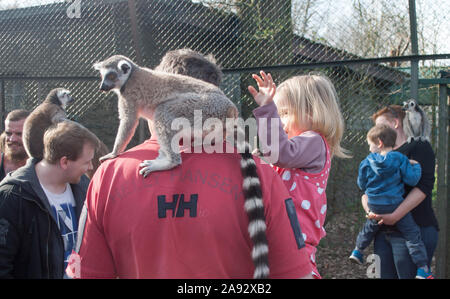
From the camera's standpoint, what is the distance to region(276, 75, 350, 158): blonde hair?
2301mm

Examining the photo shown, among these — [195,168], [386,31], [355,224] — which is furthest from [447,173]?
[195,168]

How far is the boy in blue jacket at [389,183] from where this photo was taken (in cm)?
362

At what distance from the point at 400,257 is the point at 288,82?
222 centimetres

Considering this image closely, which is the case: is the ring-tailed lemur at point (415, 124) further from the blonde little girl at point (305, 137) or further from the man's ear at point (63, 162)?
the man's ear at point (63, 162)

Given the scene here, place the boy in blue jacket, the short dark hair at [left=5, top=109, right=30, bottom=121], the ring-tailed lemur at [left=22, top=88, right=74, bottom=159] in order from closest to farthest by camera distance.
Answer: the ring-tailed lemur at [left=22, top=88, right=74, bottom=159]
the short dark hair at [left=5, top=109, right=30, bottom=121]
the boy in blue jacket

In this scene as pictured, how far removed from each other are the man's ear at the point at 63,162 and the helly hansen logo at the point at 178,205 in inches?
53.9

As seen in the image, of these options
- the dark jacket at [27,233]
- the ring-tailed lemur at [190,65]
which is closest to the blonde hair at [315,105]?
the ring-tailed lemur at [190,65]

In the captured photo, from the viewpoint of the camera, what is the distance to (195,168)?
58.1 inches

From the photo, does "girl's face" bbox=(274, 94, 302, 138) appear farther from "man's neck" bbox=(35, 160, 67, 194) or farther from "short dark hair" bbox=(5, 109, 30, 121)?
"short dark hair" bbox=(5, 109, 30, 121)

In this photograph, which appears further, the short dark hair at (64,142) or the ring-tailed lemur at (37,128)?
the ring-tailed lemur at (37,128)

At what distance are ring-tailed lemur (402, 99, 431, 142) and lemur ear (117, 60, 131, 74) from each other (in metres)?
2.97

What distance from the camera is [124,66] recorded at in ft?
7.89

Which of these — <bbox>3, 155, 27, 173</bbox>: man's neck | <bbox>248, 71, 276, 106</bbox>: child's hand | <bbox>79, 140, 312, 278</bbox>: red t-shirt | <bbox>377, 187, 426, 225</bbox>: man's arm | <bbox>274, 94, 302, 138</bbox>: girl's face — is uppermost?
<bbox>248, 71, 276, 106</bbox>: child's hand
